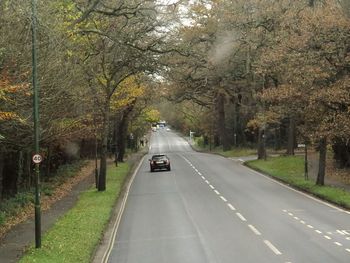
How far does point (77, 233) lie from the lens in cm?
1638

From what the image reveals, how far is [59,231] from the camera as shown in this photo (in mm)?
16906

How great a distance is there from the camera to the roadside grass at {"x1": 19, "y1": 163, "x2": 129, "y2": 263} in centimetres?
1327

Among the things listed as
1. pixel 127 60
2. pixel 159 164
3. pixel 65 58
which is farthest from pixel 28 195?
pixel 159 164

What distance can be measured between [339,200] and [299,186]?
20.6 feet

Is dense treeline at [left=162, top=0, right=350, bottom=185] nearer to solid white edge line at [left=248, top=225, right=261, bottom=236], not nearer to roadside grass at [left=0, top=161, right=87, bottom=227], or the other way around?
solid white edge line at [left=248, top=225, right=261, bottom=236]

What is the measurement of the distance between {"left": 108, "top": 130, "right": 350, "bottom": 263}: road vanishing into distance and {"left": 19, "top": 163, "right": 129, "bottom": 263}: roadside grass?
71cm

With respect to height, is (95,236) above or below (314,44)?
below

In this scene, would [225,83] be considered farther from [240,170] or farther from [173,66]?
[173,66]

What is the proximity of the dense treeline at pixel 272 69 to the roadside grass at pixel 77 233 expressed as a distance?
788cm

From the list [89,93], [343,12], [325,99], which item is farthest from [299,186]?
[89,93]

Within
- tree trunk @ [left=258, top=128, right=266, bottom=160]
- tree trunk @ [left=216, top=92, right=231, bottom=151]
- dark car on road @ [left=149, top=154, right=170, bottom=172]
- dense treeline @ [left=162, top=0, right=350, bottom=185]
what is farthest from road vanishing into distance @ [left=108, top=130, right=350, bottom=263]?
tree trunk @ [left=216, top=92, right=231, bottom=151]

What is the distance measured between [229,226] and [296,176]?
56.7 feet

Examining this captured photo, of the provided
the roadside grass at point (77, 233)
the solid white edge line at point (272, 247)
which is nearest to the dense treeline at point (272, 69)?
the roadside grass at point (77, 233)

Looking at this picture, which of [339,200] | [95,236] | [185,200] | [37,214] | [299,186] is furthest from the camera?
[299,186]
